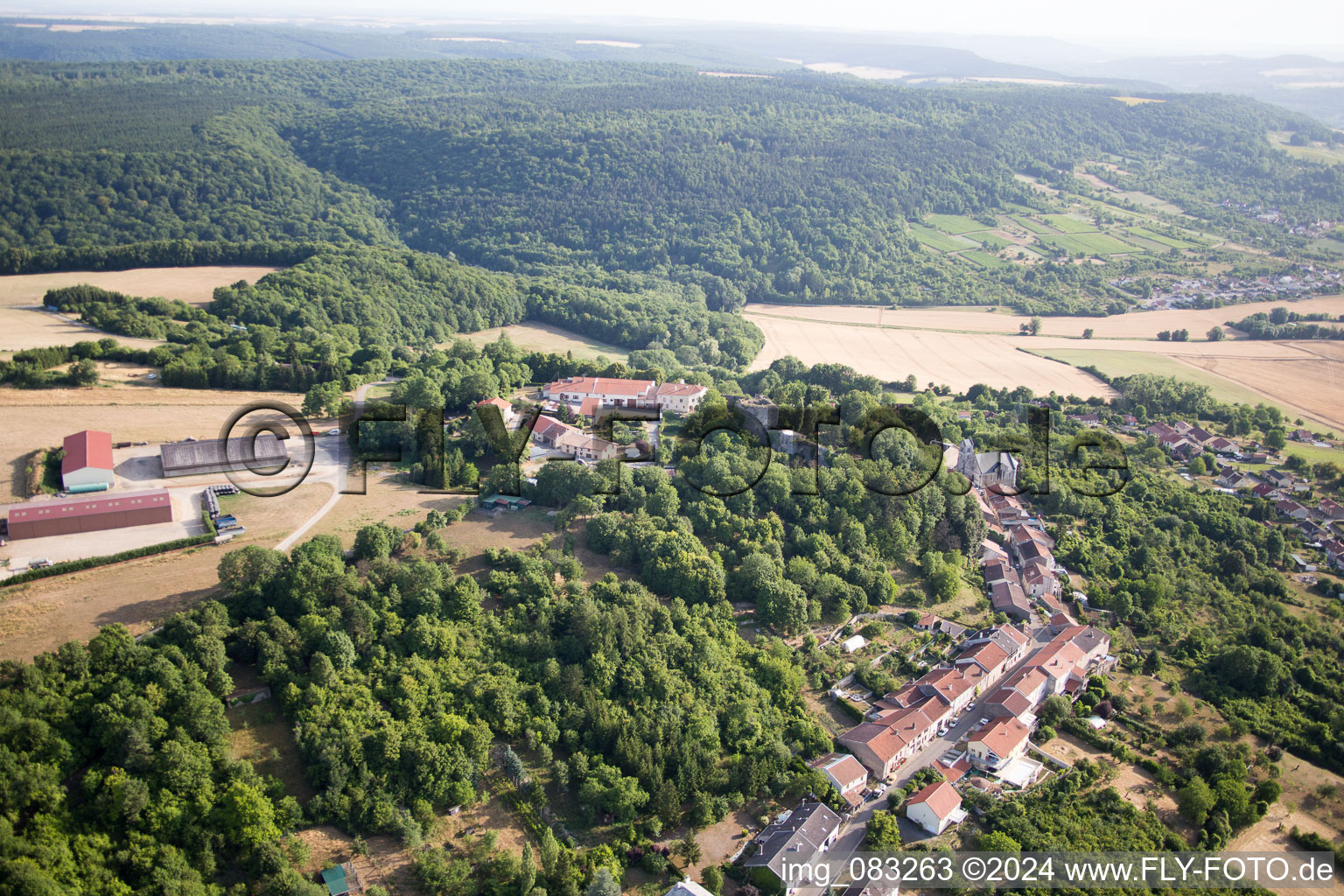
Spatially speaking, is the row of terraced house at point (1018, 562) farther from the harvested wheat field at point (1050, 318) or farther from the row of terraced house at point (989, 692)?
the harvested wheat field at point (1050, 318)

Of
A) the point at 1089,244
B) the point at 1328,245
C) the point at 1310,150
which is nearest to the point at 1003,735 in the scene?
the point at 1089,244

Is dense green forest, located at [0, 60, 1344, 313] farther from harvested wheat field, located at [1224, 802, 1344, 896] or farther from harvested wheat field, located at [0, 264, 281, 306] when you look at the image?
harvested wheat field, located at [1224, 802, 1344, 896]

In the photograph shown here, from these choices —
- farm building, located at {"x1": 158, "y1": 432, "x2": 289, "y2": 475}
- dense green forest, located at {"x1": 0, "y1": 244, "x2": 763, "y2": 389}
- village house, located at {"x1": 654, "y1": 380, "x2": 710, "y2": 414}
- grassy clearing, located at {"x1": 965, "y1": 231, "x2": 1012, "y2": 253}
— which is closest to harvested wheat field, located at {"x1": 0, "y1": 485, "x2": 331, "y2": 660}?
farm building, located at {"x1": 158, "y1": 432, "x2": 289, "y2": 475}

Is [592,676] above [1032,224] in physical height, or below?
below

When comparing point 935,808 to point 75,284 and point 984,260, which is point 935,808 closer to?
point 75,284

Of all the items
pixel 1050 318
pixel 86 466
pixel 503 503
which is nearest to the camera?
pixel 86 466

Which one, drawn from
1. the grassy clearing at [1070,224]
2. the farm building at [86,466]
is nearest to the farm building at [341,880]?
the farm building at [86,466]
